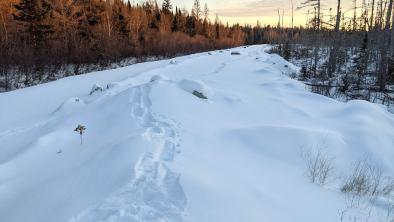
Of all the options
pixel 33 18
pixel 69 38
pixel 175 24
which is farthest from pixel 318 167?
pixel 175 24

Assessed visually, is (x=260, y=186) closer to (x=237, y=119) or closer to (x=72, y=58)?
(x=237, y=119)

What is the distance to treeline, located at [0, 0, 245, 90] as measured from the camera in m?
19.4

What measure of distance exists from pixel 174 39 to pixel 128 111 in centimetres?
3633

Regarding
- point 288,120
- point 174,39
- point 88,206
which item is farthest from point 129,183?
point 174,39

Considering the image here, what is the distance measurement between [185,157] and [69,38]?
27.2 meters

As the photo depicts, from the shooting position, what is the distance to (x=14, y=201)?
4340 mm

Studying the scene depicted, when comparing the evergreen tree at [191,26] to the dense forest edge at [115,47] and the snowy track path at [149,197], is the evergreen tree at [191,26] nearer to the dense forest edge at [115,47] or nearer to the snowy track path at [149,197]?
the dense forest edge at [115,47]

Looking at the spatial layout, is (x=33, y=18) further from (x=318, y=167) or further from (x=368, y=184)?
(x=368, y=184)

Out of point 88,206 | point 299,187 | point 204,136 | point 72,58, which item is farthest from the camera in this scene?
point 72,58

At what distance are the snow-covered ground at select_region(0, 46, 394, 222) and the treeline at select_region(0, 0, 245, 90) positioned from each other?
10131 mm

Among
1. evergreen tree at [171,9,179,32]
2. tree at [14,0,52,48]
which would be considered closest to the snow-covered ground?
tree at [14,0,52,48]

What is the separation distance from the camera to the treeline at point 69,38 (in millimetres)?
19359

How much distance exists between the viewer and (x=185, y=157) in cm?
466

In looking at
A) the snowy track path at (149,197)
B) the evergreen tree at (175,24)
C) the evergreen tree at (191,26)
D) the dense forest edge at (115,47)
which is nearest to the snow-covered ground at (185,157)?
the snowy track path at (149,197)
